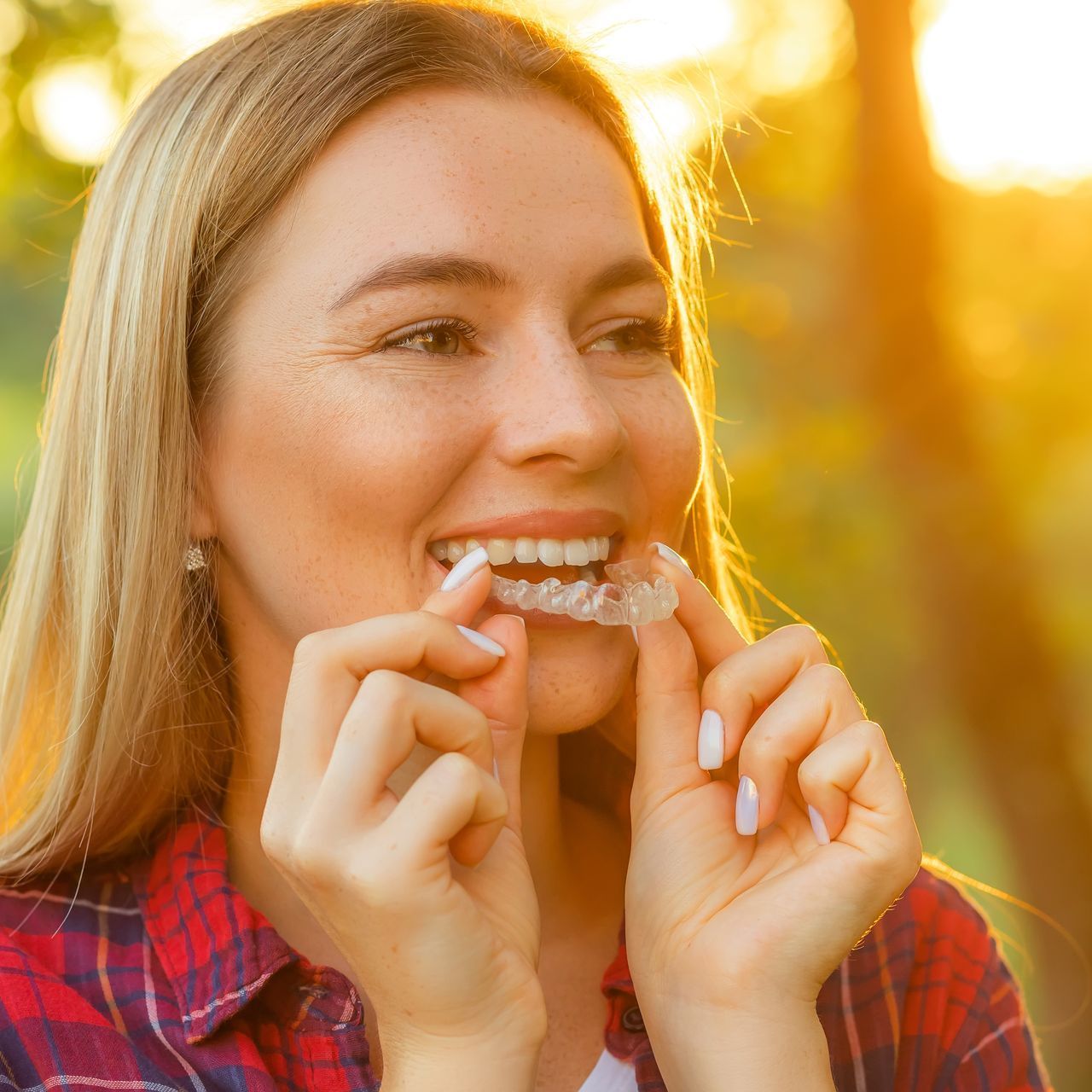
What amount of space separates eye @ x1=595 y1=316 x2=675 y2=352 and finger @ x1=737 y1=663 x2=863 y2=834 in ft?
2.50

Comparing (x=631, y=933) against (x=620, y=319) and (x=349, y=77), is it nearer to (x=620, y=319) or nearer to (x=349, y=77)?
(x=620, y=319)

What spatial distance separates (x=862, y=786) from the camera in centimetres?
193

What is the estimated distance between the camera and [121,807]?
2.32m

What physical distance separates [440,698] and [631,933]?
2.10ft

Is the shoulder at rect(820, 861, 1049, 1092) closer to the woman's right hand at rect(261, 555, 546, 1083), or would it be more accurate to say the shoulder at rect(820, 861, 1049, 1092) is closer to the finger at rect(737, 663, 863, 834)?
the finger at rect(737, 663, 863, 834)

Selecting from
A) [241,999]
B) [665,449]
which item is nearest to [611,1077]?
[241,999]

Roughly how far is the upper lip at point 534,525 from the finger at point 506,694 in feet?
0.53

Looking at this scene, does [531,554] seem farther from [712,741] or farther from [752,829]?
[752,829]

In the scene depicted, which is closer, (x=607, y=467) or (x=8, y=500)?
(x=607, y=467)

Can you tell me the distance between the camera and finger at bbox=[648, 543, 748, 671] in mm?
2143

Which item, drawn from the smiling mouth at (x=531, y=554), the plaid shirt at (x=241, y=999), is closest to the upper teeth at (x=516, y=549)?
the smiling mouth at (x=531, y=554)

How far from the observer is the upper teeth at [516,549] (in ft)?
6.59

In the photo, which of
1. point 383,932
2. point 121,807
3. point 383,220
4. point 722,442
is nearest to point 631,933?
point 383,932

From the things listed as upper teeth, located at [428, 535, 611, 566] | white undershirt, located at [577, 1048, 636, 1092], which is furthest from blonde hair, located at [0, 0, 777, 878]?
white undershirt, located at [577, 1048, 636, 1092]
